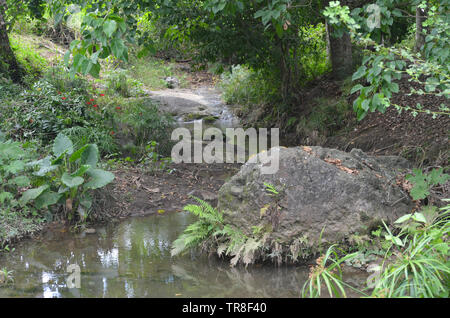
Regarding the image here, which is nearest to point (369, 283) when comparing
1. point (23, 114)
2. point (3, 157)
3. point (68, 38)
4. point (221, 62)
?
point (3, 157)

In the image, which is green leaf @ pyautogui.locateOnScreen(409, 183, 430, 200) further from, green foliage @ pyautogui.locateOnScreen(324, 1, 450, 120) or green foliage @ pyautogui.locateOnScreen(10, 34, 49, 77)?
green foliage @ pyautogui.locateOnScreen(10, 34, 49, 77)

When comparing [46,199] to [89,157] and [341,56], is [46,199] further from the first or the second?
[341,56]

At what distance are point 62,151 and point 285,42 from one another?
6650 millimetres

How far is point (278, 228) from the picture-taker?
4699 mm

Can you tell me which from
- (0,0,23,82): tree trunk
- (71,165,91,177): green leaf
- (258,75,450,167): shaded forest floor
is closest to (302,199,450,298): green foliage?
(258,75,450,167): shaded forest floor

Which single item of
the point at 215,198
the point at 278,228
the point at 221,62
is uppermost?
the point at 221,62

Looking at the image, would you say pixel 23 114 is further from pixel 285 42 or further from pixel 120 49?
pixel 285 42

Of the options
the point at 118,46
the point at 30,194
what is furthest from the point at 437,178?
the point at 30,194

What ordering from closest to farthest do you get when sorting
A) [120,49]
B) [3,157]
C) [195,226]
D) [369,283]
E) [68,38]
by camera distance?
[369,283]
[120,49]
[195,226]
[3,157]
[68,38]

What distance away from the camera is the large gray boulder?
469 cm

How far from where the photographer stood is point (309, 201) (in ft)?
15.8

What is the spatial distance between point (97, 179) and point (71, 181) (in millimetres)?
373

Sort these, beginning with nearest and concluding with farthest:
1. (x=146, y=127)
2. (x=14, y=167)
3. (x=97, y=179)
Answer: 1. (x=14, y=167)
2. (x=97, y=179)
3. (x=146, y=127)

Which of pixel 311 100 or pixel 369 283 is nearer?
pixel 369 283
